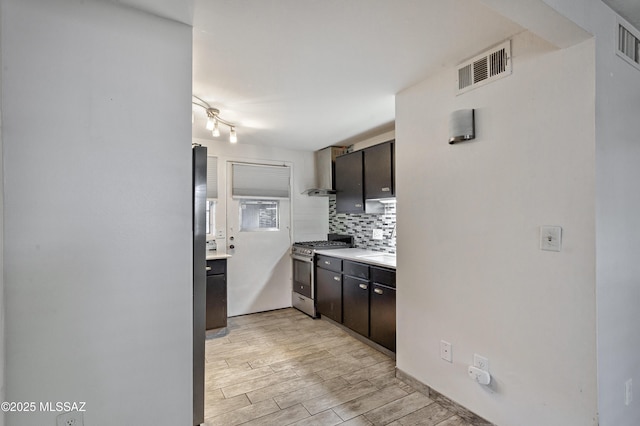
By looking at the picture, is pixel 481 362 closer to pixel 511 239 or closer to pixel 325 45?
pixel 511 239

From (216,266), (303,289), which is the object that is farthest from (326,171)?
(216,266)

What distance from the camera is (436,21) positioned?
1.57 meters

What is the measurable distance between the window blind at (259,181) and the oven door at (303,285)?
1.01m

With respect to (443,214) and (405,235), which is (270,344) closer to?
(405,235)

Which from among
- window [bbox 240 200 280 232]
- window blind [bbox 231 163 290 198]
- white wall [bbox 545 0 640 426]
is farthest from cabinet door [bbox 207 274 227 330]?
white wall [bbox 545 0 640 426]

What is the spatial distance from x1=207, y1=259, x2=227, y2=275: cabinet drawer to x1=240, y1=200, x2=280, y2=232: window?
2.61ft

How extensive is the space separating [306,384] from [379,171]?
2.16m

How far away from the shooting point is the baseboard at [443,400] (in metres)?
1.91

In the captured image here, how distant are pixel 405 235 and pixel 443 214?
15.1 inches

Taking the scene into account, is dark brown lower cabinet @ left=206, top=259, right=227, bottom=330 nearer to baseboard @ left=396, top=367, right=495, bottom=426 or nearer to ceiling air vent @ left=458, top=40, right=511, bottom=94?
baseboard @ left=396, top=367, right=495, bottom=426

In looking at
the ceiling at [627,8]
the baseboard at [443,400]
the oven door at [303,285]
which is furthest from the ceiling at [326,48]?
the baseboard at [443,400]

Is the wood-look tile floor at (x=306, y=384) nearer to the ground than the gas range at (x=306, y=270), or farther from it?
nearer to the ground

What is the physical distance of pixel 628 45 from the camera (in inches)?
65.2

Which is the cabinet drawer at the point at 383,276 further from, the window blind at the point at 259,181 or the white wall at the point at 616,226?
the window blind at the point at 259,181
